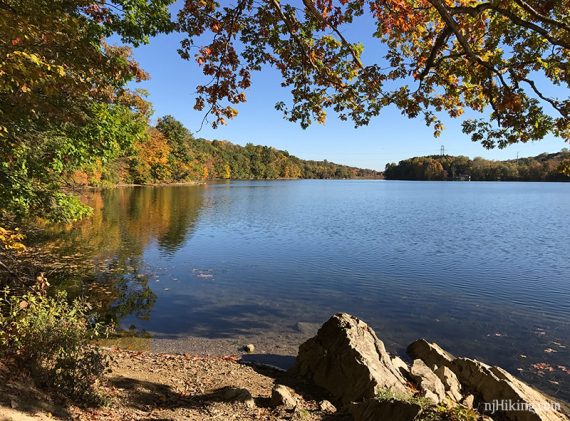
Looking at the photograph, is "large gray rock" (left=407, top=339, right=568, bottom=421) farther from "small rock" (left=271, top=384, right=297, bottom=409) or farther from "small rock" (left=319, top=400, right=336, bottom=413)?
"small rock" (left=271, top=384, right=297, bottom=409)

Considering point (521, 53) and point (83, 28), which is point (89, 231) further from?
point (521, 53)

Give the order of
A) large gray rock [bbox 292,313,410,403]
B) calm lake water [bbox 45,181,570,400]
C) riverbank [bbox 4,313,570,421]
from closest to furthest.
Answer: riverbank [bbox 4,313,570,421], large gray rock [bbox 292,313,410,403], calm lake water [bbox 45,181,570,400]

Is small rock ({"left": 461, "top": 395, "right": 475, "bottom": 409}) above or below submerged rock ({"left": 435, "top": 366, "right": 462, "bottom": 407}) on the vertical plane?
below

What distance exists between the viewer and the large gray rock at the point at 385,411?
14.1 feet

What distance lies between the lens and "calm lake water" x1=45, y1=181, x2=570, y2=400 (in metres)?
10.4

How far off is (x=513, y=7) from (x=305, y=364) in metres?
8.24

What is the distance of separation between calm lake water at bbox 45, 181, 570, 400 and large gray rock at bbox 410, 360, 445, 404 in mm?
2361

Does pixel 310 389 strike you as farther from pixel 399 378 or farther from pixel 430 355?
pixel 430 355

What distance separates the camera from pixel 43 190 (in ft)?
39.5

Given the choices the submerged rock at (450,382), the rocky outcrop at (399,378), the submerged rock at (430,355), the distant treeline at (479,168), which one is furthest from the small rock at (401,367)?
the distant treeline at (479,168)

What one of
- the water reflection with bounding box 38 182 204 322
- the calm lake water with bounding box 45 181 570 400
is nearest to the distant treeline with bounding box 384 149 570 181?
the calm lake water with bounding box 45 181 570 400

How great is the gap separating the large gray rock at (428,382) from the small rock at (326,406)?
1.40m

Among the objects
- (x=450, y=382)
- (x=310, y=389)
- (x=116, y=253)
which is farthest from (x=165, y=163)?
(x=450, y=382)

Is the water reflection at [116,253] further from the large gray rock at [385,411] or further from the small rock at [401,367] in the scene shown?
the large gray rock at [385,411]
